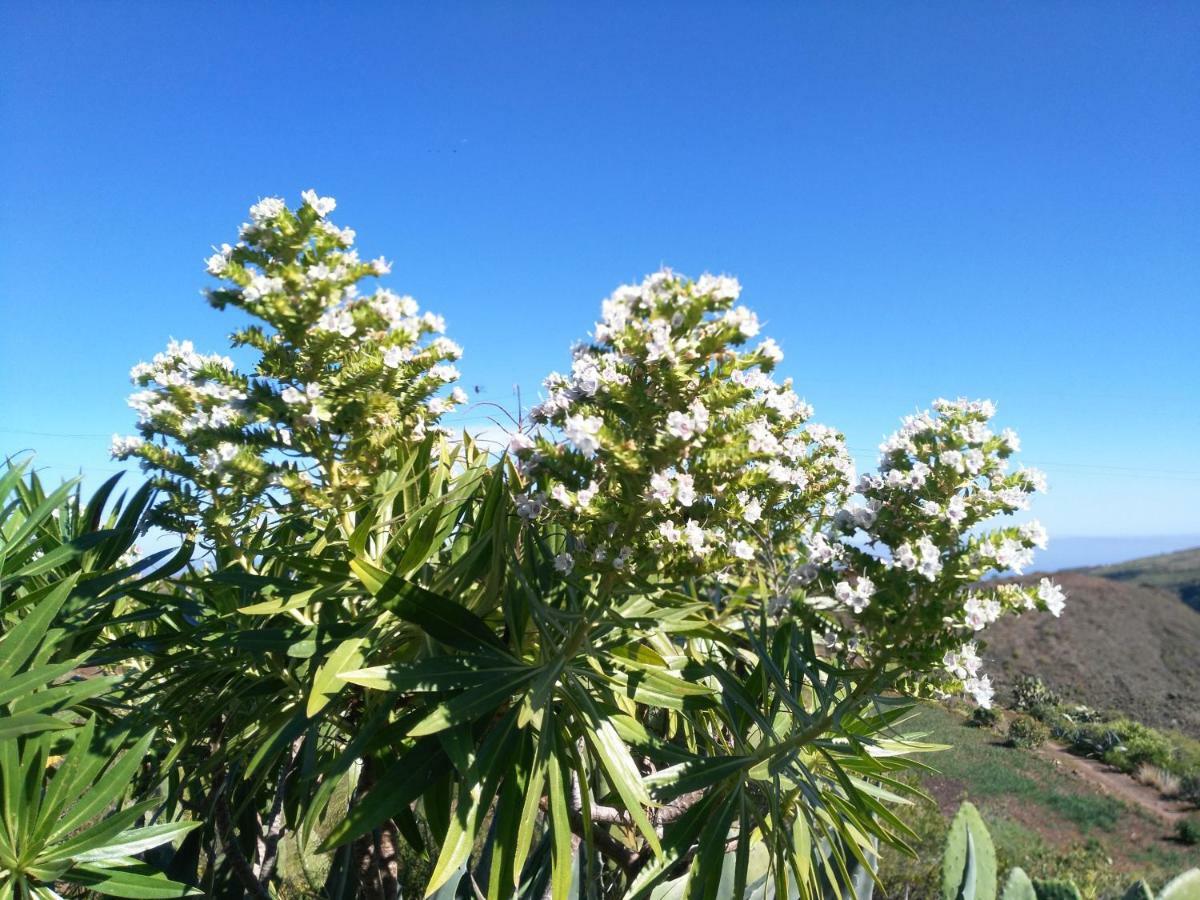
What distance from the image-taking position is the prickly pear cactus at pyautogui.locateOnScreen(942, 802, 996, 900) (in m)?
3.19

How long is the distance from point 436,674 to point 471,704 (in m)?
0.12

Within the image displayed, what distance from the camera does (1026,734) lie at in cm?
2222

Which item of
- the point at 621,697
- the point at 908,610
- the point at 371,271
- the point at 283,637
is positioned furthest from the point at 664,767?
the point at 371,271

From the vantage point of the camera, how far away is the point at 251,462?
188 cm

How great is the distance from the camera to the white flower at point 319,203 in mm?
1959

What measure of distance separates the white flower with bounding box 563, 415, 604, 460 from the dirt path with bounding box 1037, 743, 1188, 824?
820 inches

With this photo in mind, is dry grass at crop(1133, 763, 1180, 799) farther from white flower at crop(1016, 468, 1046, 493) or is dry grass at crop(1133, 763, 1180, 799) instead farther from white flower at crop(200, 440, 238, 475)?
white flower at crop(200, 440, 238, 475)

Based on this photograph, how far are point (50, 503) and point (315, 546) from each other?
1186 millimetres

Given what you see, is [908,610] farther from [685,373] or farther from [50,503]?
[50,503]

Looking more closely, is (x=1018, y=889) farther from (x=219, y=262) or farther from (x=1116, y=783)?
(x=1116, y=783)

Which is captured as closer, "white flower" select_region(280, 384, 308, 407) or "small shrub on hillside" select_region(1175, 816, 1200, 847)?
"white flower" select_region(280, 384, 308, 407)

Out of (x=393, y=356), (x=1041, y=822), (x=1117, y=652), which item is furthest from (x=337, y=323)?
(x=1117, y=652)

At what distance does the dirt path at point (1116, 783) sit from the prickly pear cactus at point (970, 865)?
59.2 ft

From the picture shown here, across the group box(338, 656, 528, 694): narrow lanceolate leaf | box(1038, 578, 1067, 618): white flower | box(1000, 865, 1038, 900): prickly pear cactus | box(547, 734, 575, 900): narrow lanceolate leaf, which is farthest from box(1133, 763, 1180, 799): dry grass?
box(338, 656, 528, 694): narrow lanceolate leaf
